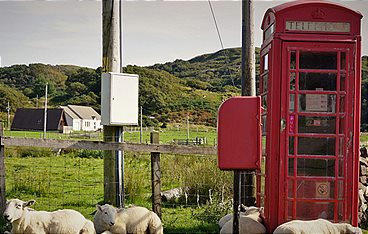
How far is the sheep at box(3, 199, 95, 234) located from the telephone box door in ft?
9.00

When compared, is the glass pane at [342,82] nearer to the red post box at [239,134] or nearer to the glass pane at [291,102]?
the glass pane at [291,102]

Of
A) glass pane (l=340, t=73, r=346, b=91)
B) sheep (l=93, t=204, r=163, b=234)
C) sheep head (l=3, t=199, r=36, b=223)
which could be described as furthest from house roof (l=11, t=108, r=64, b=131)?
glass pane (l=340, t=73, r=346, b=91)

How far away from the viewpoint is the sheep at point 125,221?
7133 millimetres

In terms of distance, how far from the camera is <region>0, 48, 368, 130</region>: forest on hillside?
211 feet

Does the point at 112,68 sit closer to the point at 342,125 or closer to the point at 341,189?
the point at 342,125

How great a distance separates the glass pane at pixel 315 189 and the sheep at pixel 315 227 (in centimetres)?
41

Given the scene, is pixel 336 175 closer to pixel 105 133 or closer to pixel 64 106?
pixel 105 133

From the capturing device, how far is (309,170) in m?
6.86

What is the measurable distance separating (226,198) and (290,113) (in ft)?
11.6

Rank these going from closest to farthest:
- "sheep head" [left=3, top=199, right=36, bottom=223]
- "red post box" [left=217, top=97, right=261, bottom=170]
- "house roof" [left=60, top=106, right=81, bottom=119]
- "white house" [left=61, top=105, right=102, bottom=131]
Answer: "red post box" [left=217, top=97, right=261, bottom=170], "sheep head" [left=3, top=199, right=36, bottom=223], "white house" [left=61, top=105, right=102, bottom=131], "house roof" [left=60, top=106, right=81, bottom=119]

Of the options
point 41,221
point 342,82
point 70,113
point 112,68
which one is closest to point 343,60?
point 342,82

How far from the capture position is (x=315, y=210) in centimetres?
690

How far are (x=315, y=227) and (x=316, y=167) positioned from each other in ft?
2.83

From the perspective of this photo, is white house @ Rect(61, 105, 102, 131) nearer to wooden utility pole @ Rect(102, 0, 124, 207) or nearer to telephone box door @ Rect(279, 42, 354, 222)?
wooden utility pole @ Rect(102, 0, 124, 207)
